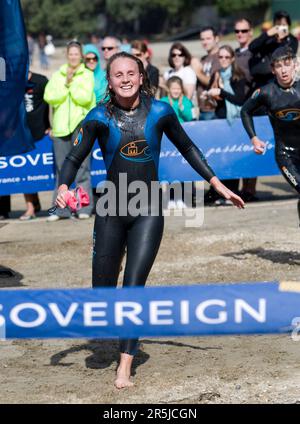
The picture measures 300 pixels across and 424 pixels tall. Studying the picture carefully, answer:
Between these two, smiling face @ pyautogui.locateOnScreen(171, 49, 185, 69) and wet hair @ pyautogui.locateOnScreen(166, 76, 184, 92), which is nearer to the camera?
wet hair @ pyautogui.locateOnScreen(166, 76, 184, 92)

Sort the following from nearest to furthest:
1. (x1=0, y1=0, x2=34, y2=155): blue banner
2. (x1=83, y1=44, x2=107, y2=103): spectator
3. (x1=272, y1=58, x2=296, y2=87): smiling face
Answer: (x1=0, y1=0, x2=34, y2=155): blue banner < (x1=272, y1=58, x2=296, y2=87): smiling face < (x1=83, y1=44, x2=107, y2=103): spectator

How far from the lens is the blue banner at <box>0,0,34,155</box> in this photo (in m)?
8.57

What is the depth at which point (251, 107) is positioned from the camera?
942 centimetres

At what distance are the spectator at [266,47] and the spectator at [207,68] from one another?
1.88 ft

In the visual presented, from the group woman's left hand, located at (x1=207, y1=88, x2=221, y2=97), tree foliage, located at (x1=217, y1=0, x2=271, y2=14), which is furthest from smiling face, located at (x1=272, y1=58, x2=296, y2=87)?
tree foliage, located at (x1=217, y1=0, x2=271, y2=14)

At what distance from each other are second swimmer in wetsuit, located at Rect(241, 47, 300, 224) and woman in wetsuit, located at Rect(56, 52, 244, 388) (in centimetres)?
293

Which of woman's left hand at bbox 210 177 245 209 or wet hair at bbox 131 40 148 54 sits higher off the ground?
wet hair at bbox 131 40 148 54

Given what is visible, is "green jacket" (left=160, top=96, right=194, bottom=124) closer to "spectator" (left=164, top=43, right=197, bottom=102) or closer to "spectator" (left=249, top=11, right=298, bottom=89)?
"spectator" (left=164, top=43, right=197, bottom=102)

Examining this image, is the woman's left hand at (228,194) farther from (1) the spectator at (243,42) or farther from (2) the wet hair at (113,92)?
(1) the spectator at (243,42)

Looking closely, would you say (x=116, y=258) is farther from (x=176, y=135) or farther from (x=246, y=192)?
(x=246, y=192)

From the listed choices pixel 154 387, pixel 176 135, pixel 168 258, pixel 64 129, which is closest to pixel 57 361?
pixel 154 387

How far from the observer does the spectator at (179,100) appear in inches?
489

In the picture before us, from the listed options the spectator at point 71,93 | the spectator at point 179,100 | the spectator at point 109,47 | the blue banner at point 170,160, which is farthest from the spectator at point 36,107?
the spectator at point 179,100
